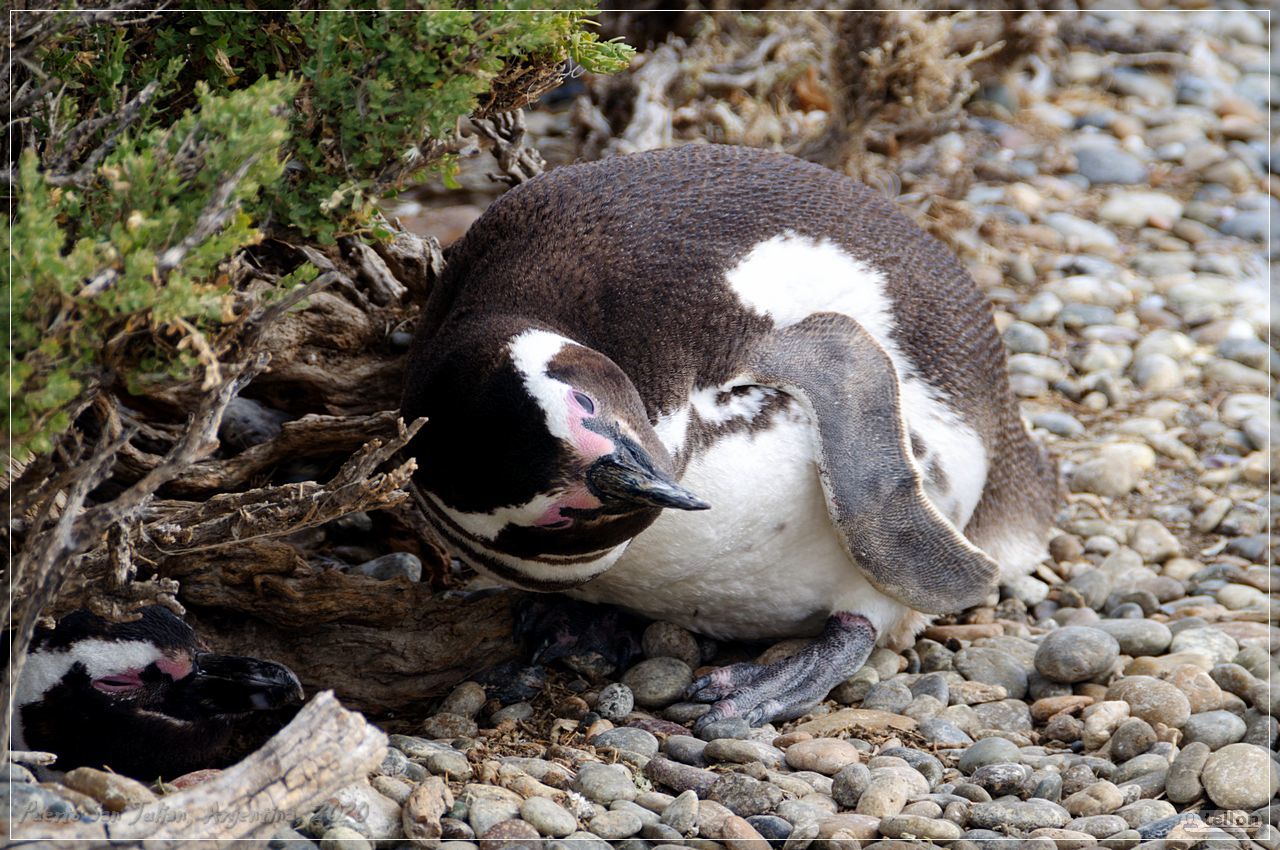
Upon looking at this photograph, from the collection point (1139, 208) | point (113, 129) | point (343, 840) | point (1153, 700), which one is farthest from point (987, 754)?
point (1139, 208)

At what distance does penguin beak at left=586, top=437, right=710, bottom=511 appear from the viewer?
2.73m

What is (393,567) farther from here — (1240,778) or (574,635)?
(1240,778)

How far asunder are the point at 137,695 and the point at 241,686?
0.21 meters

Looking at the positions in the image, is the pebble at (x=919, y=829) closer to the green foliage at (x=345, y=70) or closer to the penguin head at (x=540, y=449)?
the penguin head at (x=540, y=449)

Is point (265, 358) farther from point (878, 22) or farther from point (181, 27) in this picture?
point (878, 22)

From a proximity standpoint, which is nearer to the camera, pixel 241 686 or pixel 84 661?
pixel 84 661

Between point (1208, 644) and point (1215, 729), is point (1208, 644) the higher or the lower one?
the lower one

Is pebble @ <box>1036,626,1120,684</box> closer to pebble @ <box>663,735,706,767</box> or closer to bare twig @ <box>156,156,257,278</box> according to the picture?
pebble @ <box>663,735,706,767</box>

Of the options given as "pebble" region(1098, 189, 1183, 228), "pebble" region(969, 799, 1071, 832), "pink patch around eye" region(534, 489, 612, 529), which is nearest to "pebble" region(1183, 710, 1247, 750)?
"pebble" region(969, 799, 1071, 832)

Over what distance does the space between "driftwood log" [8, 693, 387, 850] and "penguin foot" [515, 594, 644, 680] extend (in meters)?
1.30

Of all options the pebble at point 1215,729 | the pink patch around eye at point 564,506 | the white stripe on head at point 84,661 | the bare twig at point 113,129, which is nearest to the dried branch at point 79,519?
the bare twig at point 113,129

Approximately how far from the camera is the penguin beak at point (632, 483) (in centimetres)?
273

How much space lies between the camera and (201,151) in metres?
2.25

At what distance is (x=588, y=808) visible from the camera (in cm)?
283
